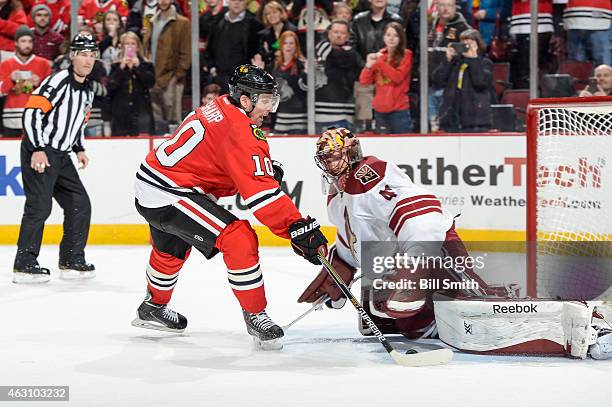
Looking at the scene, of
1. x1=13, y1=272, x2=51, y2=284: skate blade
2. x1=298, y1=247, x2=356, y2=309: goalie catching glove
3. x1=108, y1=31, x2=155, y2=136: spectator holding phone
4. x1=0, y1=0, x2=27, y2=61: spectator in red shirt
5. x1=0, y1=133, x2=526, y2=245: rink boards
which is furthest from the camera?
x1=0, y1=0, x2=27, y2=61: spectator in red shirt

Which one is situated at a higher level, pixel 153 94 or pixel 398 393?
pixel 153 94

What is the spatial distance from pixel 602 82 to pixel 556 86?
399 millimetres

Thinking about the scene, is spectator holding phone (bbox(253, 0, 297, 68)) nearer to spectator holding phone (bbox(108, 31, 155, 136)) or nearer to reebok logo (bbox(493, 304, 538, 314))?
spectator holding phone (bbox(108, 31, 155, 136))

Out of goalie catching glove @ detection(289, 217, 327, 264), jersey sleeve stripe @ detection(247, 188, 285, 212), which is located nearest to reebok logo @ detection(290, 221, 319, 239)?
goalie catching glove @ detection(289, 217, 327, 264)

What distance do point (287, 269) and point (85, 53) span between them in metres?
1.62

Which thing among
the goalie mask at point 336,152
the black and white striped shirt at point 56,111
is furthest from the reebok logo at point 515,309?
the black and white striped shirt at point 56,111

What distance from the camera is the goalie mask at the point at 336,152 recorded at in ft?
12.3

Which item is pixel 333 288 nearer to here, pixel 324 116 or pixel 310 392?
pixel 310 392

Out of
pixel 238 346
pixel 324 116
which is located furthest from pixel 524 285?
pixel 324 116

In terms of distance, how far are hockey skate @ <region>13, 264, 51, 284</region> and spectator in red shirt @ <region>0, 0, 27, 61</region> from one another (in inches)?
100

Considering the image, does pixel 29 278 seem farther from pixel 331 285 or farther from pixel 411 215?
pixel 411 215

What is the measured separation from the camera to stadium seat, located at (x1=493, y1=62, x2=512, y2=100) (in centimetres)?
707

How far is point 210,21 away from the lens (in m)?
7.49

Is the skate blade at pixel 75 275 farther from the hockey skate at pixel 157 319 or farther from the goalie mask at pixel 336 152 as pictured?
the goalie mask at pixel 336 152
